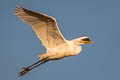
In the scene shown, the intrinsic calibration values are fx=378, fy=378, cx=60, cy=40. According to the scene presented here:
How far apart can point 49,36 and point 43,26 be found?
0.50m

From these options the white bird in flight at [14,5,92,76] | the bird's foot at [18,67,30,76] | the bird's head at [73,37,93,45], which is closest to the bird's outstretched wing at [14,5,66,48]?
the white bird in flight at [14,5,92,76]

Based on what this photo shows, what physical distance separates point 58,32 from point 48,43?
0.72 m

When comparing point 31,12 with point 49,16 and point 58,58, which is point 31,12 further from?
point 58,58

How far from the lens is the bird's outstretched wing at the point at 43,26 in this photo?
554 inches

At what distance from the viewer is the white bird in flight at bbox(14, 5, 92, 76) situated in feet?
46.4

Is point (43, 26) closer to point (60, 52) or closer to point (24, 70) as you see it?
point (60, 52)

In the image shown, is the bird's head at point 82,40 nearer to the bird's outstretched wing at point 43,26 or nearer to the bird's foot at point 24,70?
the bird's outstretched wing at point 43,26

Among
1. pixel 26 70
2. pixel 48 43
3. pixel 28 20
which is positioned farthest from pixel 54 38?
pixel 26 70

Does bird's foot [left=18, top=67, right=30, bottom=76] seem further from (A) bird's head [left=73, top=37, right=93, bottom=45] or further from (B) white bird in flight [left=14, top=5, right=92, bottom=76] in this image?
(A) bird's head [left=73, top=37, right=93, bottom=45]

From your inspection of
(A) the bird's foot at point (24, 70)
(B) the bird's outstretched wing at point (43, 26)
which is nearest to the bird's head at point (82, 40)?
(B) the bird's outstretched wing at point (43, 26)

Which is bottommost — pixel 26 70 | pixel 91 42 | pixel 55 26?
pixel 26 70

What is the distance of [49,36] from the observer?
14.8 m

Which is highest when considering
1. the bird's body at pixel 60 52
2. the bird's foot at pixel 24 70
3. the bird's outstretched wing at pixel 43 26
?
the bird's outstretched wing at pixel 43 26

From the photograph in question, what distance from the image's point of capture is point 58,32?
569 inches
